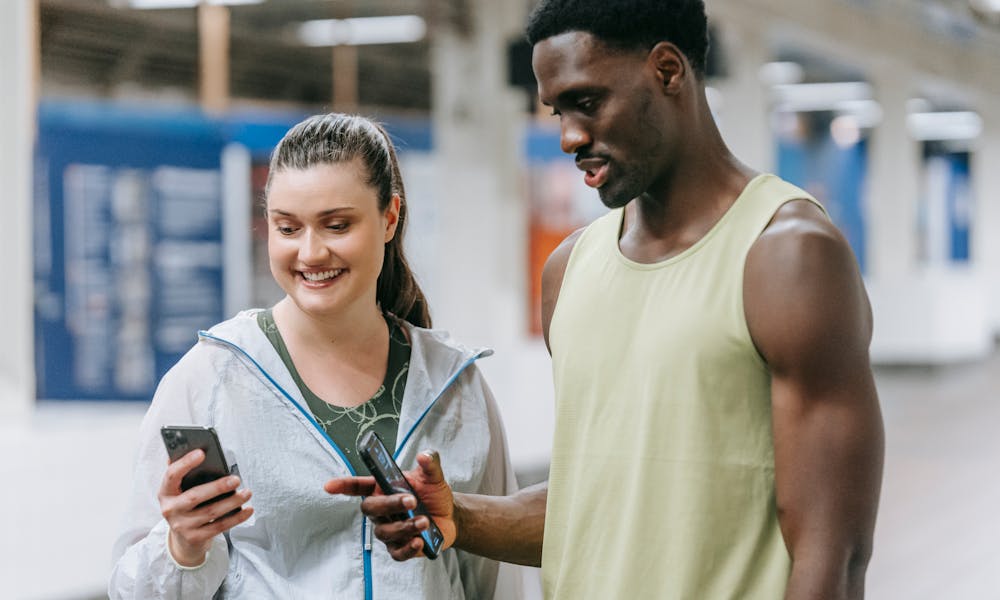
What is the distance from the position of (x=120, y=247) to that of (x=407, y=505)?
527 centimetres

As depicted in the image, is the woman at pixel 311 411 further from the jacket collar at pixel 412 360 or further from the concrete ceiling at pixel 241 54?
the concrete ceiling at pixel 241 54

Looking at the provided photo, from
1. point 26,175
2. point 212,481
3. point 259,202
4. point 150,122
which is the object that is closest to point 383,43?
point 150,122

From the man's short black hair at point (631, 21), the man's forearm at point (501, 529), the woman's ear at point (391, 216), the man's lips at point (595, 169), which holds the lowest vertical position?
the man's forearm at point (501, 529)

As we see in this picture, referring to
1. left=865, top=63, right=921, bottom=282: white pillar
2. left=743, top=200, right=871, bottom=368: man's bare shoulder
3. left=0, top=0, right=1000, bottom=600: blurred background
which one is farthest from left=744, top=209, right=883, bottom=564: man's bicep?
left=865, top=63, right=921, bottom=282: white pillar

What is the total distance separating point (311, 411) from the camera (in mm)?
1812

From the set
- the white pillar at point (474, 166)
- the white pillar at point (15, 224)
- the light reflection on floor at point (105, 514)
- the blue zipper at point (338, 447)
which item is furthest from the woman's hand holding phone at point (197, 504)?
the white pillar at point (474, 166)

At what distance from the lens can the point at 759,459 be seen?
147cm

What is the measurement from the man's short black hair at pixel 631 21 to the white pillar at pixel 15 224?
4119mm

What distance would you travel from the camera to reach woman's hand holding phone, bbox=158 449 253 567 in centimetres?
153

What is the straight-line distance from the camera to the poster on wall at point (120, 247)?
6.04m

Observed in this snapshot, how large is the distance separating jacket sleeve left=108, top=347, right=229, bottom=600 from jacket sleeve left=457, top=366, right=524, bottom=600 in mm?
411

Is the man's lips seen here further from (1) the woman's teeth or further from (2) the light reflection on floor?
(2) the light reflection on floor

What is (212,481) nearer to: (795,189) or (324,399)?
(324,399)

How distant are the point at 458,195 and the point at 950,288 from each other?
379 inches
